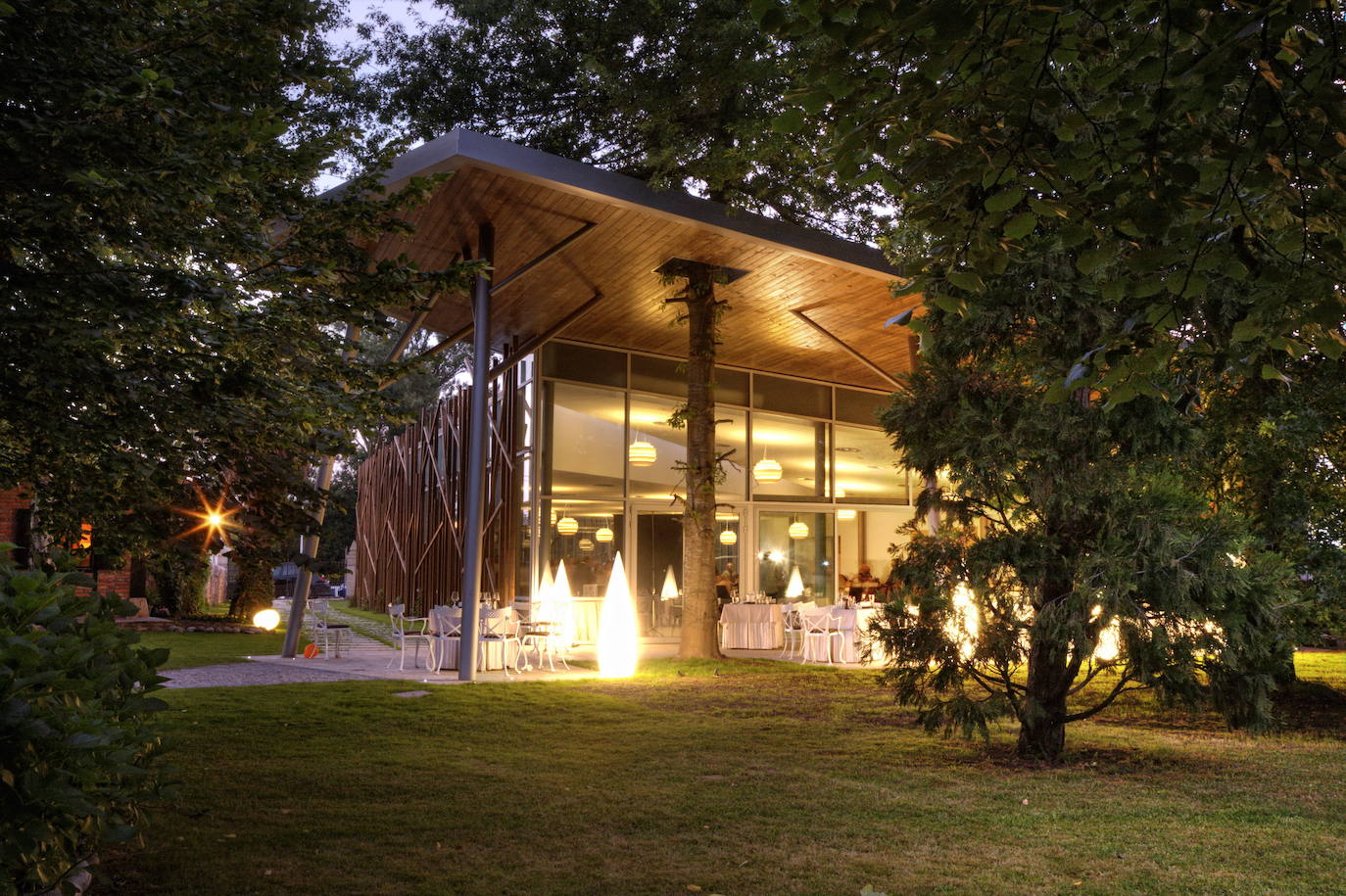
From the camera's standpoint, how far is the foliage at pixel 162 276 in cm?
399

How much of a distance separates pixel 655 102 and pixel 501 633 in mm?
6830

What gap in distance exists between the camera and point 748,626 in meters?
15.6

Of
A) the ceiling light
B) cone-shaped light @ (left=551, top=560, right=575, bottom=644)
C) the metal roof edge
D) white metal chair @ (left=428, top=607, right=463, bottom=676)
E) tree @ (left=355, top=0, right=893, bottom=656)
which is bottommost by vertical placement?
white metal chair @ (left=428, top=607, right=463, bottom=676)

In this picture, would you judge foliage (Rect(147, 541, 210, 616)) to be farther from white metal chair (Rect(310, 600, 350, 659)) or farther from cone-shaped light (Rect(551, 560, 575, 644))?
cone-shaped light (Rect(551, 560, 575, 644))

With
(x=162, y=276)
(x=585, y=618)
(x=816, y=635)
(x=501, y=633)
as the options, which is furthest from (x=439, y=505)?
(x=162, y=276)

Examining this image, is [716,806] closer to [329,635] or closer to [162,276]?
[162,276]

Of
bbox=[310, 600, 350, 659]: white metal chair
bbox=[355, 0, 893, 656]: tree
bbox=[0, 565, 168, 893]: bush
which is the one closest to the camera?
bbox=[0, 565, 168, 893]: bush

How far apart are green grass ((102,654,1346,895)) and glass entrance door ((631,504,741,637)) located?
802cm

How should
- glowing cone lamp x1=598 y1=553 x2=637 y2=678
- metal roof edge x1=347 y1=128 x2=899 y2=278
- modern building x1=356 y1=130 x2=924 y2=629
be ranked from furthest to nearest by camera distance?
glowing cone lamp x1=598 y1=553 x2=637 y2=678
modern building x1=356 y1=130 x2=924 y2=629
metal roof edge x1=347 y1=128 x2=899 y2=278

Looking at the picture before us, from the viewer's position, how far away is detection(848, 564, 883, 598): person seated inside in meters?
18.5

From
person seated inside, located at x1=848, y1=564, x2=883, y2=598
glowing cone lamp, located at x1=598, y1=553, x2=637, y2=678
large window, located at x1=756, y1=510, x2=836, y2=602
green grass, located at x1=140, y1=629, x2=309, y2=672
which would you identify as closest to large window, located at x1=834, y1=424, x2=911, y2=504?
large window, located at x1=756, y1=510, x2=836, y2=602

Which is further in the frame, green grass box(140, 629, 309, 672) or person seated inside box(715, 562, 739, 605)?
person seated inside box(715, 562, 739, 605)

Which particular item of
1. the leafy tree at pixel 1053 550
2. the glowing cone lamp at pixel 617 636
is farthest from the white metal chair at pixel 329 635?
the leafy tree at pixel 1053 550

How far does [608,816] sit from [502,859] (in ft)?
2.96
